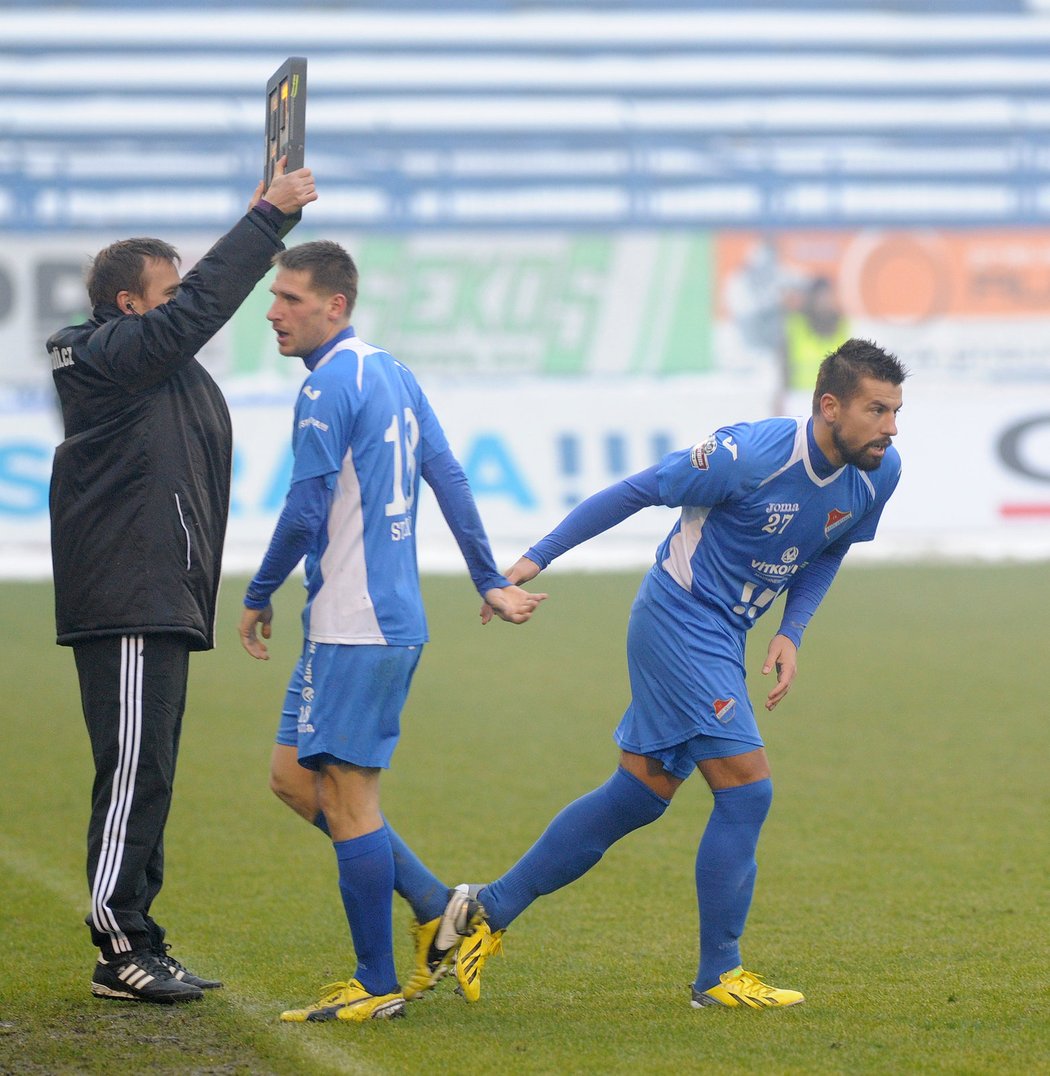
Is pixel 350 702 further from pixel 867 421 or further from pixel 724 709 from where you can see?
pixel 867 421

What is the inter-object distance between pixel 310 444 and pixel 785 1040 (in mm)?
1739

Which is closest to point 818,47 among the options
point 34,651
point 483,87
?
point 483,87

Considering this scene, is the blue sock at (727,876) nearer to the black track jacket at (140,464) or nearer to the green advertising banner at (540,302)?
the black track jacket at (140,464)

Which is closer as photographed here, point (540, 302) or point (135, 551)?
point (135, 551)

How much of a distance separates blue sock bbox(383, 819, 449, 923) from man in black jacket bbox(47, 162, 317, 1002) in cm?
57

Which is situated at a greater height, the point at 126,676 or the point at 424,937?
the point at 126,676

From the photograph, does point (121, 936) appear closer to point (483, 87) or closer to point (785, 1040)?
point (785, 1040)

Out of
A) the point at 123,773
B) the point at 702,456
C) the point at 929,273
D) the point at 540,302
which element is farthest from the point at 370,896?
the point at 929,273

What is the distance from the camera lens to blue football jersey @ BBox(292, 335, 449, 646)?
3.80m

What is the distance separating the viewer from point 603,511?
412cm

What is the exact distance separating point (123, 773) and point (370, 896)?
71 cm

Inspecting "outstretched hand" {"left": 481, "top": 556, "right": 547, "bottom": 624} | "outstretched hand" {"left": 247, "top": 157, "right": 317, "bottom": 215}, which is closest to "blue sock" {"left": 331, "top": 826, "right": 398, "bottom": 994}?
"outstretched hand" {"left": 481, "top": 556, "right": 547, "bottom": 624}

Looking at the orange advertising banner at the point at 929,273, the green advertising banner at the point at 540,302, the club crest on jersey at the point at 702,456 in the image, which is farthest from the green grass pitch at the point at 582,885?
the orange advertising banner at the point at 929,273

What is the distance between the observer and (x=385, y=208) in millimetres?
20734
